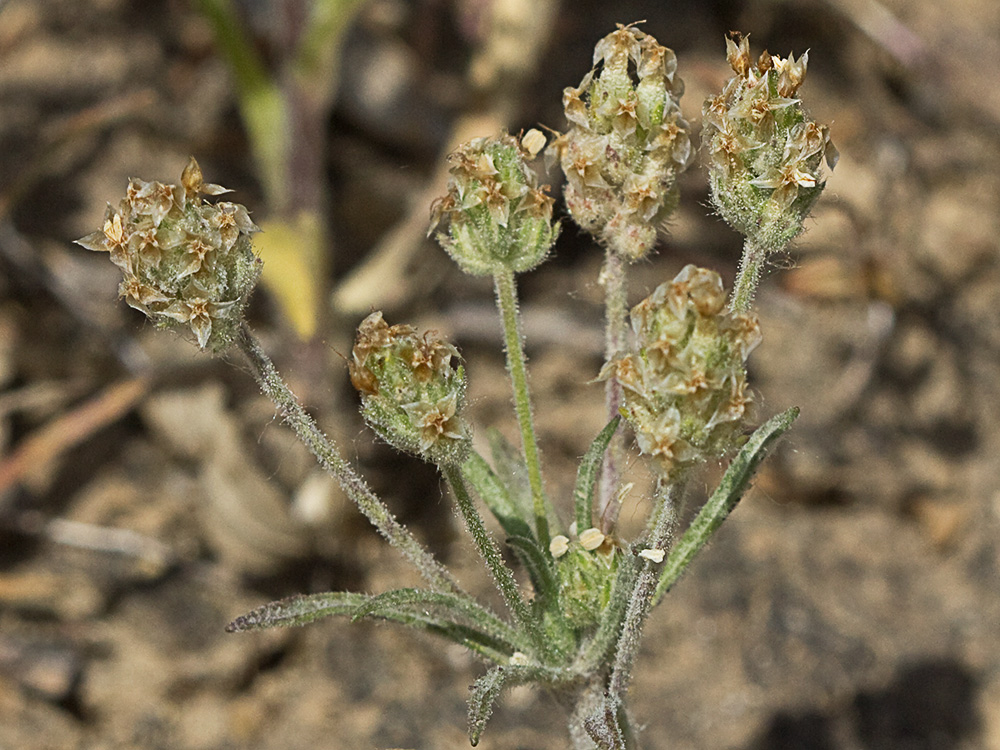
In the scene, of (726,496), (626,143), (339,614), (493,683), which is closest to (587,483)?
(726,496)

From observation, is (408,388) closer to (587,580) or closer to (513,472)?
(587,580)

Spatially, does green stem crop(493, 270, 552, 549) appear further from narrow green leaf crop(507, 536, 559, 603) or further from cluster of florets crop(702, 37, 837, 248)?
cluster of florets crop(702, 37, 837, 248)

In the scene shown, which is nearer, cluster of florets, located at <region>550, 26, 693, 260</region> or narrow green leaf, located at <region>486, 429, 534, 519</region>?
cluster of florets, located at <region>550, 26, 693, 260</region>

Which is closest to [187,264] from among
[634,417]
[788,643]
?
[634,417]

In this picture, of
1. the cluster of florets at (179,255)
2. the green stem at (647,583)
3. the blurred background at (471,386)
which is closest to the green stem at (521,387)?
the green stem at (647,583)

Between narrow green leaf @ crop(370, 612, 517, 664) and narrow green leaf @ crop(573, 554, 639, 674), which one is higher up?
narrow green leaf @ crop(370, 612, 517, 664)

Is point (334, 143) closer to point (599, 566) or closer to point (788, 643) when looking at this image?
point (788, 643)

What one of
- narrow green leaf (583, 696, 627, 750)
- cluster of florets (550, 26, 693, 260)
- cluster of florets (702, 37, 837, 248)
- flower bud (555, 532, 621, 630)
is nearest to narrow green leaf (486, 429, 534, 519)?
flower bud (555, 532, 621, 630)

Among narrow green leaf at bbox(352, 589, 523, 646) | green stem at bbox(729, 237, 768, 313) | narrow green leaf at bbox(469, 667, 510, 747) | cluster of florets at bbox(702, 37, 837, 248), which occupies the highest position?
cluster of florets at bbox(702, 37, 837, 248)
